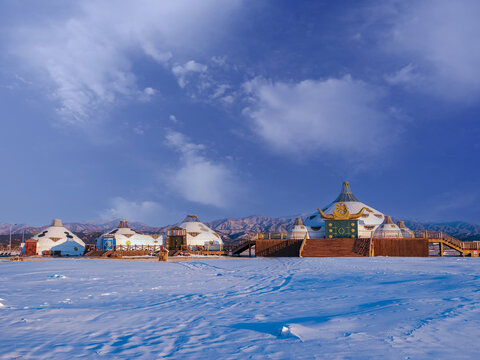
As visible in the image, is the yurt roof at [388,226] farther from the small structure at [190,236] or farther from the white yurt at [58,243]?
the white yurt at [58,243]

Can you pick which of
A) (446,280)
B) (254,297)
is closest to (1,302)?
(254,297)

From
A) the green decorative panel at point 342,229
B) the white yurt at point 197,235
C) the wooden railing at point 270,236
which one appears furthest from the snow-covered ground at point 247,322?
the white yurt at point 197,235

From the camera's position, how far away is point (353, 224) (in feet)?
117

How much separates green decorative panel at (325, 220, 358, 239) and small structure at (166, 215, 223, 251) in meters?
14.9

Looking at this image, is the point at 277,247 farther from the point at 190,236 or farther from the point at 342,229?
the point at 190,236

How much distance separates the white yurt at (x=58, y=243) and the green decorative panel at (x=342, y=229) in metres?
35.9

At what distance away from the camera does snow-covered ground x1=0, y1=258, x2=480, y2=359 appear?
466 centimetres

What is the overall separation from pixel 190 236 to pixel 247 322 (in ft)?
147

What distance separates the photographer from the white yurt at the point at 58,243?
4975cm

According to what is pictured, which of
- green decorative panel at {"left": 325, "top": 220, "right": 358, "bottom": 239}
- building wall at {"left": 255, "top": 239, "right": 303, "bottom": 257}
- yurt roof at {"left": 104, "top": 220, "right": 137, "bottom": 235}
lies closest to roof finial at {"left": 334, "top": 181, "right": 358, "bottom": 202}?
green decorative panel at {"left": 325, "top": 220, "right": 358, "bottom": 239}

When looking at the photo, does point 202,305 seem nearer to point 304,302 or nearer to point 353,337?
point 304,302

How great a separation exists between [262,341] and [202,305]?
2985 mm

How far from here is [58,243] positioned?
51219mm

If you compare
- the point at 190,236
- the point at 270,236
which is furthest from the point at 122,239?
the point at 270,236
